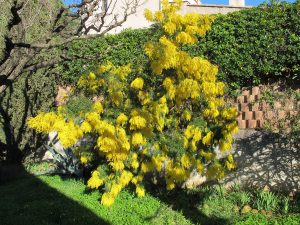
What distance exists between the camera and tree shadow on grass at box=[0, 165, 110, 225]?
699cm

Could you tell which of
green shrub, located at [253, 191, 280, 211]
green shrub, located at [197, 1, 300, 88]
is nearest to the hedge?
green shrub, located at [197, 1, 300, 88]

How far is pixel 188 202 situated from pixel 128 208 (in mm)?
1217

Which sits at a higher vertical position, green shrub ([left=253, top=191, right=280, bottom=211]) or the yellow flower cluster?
the yellow flower cluster

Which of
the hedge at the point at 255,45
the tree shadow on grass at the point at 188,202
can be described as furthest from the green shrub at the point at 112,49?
the tree shadow on grass at the point at 188,202

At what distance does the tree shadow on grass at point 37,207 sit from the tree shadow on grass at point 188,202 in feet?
5.02

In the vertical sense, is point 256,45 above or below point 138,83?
above

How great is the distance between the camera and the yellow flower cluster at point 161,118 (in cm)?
709

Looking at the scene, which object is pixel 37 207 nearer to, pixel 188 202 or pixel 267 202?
pixel 188 202

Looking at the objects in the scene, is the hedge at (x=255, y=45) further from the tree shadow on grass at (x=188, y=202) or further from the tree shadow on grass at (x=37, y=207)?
the tree shadow on grass at (x=37, y=207)

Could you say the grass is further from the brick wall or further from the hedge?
the hedge

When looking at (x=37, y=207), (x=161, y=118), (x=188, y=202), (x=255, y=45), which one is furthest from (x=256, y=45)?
(x=37, y=207)

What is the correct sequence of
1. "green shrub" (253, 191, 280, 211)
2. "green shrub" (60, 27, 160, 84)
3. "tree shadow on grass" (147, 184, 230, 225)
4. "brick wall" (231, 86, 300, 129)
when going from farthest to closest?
"green shrub" (60, 27, 160, 84), "brick wall" (231, 86, 300, 129), "green shrub" (253, 191, 280, 211), "tree shadow on grass" (147, 184, 230, 225)

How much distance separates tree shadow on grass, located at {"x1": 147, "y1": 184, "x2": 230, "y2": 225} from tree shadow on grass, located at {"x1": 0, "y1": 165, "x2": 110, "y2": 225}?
5.02 feet

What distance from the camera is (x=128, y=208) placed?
302 inches
